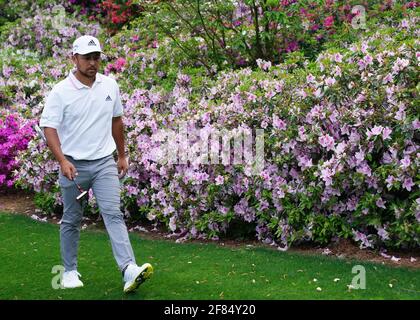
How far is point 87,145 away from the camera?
5.18 metres

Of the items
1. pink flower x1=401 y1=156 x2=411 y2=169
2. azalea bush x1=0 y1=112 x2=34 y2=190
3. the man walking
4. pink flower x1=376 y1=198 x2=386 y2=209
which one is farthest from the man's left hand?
azalea bush x1=0 y1=112 x2=34 y2=190

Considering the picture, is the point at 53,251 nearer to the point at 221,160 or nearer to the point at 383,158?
the point at 221,160

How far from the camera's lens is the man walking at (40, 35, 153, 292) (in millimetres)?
5055

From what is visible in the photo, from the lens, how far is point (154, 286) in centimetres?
543

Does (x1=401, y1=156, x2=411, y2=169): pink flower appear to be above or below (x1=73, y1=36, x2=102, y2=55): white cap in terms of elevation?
below

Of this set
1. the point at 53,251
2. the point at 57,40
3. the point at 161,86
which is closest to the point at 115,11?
the point at 57,40

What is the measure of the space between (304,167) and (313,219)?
1.53ft

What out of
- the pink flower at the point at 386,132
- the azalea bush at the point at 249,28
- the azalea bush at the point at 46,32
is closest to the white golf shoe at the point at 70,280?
the pink flower at the point at 386,132

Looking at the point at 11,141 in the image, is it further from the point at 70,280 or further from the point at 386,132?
the point at 386,132

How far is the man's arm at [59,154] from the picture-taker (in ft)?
16.4

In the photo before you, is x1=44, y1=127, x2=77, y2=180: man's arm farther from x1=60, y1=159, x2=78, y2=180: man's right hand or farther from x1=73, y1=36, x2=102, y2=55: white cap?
x1=73, y1=36, x2=102, y2=55: white cap

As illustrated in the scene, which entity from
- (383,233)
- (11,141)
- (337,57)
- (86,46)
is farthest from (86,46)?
(11,141)

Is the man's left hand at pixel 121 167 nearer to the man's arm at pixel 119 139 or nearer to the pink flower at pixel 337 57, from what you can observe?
the man's arm at pixel 119 139

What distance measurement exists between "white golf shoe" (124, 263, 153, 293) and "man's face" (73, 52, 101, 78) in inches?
55.1
